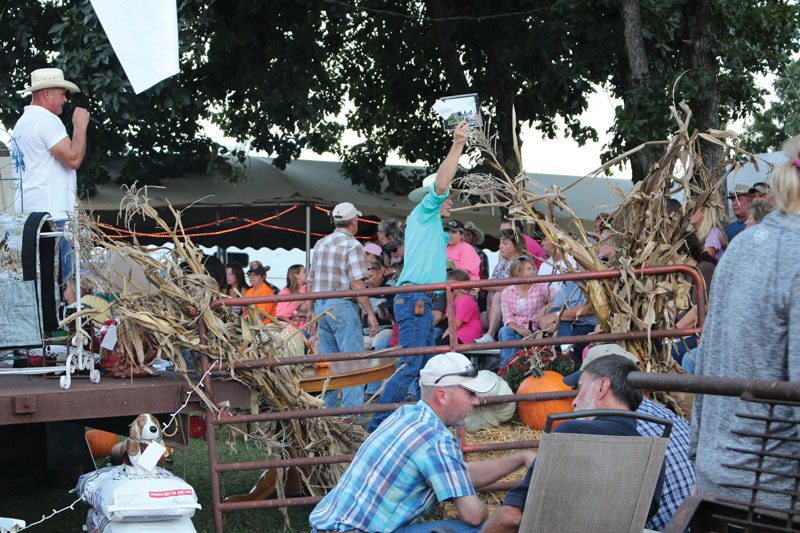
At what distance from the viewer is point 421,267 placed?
6617mm

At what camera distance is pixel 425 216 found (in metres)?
6.65

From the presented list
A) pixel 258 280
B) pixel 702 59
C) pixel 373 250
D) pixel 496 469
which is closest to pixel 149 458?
pixel 496 469

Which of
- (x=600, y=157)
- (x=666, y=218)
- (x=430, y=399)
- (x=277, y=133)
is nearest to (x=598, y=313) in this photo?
(x=666, y=218)

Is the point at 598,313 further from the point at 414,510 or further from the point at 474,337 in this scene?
the point at 474,337

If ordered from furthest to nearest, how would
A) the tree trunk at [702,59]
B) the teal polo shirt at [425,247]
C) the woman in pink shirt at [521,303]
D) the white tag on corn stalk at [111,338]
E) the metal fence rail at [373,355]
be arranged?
the tree trunk at [702,59] < the woman in pink shirt at [521,303] < the teal polo shirt at [425,247] < the white tag on corn stalk at [111,338] < the metal fence rail at [373,355]

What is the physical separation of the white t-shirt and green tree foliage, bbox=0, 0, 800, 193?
6065 mm

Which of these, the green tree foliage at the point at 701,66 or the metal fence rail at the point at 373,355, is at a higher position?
the green tree foliage at the point at 701,66

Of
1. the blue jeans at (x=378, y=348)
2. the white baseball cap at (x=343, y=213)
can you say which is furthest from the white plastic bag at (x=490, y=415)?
the blue jeans at (x=378, y=348)

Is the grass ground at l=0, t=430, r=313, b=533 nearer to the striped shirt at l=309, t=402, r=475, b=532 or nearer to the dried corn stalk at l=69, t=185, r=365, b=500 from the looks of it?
the dried corn stalk at l=69, t=185, r=365, b=500

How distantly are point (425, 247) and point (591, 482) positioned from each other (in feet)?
12.1

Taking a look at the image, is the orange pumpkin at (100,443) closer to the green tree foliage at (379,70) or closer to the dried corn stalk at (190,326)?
the dried corn stalk at (190,326)

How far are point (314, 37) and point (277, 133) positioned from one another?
2315 millimetres

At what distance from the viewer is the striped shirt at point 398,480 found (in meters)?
3.52

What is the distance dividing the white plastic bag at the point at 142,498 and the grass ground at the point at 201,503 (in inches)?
28.4
